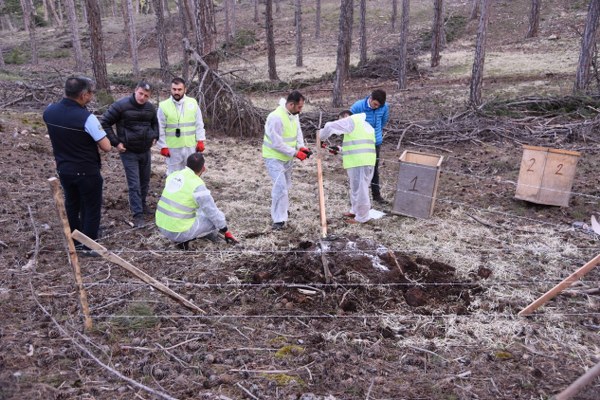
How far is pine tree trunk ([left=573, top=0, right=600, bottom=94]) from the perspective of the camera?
12.1 metres

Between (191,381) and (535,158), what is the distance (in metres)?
5.87

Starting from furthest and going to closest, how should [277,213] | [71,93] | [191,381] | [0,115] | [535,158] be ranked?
1. [0,115]
2. [535,158]
3. [277,213]
4. [71,93]
5. [191,381]

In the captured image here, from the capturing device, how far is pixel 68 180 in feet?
16.9

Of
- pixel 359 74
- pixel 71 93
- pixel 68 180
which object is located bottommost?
pixel 359 74

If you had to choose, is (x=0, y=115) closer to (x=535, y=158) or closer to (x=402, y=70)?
(x=535, y=158)

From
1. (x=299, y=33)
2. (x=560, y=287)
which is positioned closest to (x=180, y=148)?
(x=560, y=287)

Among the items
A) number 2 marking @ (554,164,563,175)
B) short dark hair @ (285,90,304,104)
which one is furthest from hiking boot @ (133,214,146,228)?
number 2 marking @ (554,164,563,175)

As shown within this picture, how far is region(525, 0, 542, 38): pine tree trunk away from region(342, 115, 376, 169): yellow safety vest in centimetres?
2210

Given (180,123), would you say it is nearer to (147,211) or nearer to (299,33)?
(147,211)

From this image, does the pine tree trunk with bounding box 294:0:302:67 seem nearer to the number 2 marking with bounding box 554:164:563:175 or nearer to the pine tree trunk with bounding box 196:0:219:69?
the pine tree trunk with bounding box 196:0:219:69

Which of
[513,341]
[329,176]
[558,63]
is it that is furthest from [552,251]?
[558,63]

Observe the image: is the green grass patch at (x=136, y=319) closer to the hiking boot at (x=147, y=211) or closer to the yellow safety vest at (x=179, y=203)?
the yellow safety vest at (x=179, y=203)

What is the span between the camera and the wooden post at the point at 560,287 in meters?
3.81

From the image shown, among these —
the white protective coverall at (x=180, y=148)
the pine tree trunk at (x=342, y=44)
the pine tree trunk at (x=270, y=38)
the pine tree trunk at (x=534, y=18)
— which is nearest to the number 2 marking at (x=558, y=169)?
the white protective coverall at (x=180, y=148)
